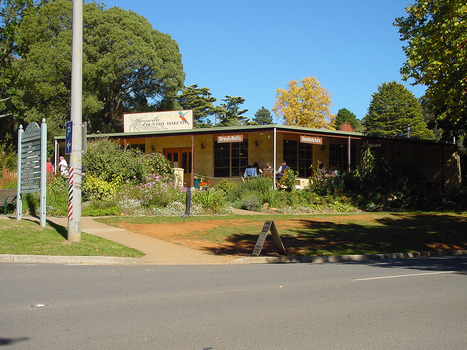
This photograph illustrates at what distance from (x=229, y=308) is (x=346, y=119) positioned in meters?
82.4

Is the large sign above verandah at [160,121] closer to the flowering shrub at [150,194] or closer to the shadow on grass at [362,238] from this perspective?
the flowering shrub at [150,194]

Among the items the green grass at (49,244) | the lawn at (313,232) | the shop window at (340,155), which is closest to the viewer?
the green grass at (49,244)

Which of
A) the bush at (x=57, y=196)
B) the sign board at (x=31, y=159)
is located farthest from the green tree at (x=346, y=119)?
the sign board at (x=31, y=159)

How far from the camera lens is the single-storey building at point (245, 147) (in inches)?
1080

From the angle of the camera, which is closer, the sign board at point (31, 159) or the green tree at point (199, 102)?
the sign board at point (31, 159)

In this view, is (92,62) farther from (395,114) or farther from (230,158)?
(395,114)

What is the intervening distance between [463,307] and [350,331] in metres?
2.35

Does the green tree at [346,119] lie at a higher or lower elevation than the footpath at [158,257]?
higher

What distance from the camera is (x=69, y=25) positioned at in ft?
129

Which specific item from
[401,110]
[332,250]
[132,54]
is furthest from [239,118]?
[332,250]

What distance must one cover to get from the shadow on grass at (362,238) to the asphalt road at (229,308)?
3593mm

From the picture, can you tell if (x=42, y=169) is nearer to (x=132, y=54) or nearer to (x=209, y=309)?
(x=209, y=309)

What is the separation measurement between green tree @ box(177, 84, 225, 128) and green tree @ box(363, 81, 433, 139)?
2374 centimetres

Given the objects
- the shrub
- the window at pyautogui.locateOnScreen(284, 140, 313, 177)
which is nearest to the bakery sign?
the window at pyautogui.locateOnScreen(284, 140, 313, 177)
